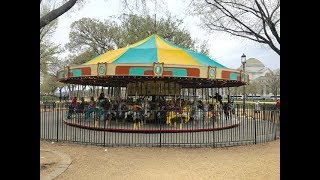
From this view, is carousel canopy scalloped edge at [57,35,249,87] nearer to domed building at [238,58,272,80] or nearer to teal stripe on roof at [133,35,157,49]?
teal stripe on roof at [133,35,157,49]

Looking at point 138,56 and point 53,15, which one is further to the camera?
point 138,56

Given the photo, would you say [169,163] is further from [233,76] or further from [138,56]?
[233,76]

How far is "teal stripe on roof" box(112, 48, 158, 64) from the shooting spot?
1532 cm

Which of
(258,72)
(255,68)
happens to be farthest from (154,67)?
(255,68)

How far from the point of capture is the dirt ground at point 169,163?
22.4 feet

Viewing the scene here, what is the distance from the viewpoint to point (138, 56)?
→ 16031 mm

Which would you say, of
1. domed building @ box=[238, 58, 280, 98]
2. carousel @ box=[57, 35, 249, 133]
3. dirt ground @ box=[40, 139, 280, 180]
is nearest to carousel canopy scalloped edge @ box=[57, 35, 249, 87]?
carousel @ box=[57, 35, 249, 133]

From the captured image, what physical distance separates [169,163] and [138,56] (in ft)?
29.6

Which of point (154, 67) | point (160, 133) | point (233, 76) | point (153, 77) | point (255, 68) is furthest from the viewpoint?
point (255, 68)

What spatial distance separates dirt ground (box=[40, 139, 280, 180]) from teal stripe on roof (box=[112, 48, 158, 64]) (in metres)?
6.13

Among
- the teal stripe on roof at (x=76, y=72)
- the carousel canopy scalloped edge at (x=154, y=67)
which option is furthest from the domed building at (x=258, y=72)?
the teal stripe on roof at (x=76, y=72)
